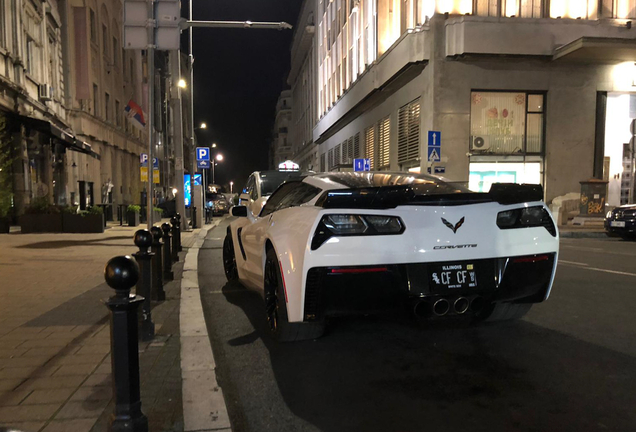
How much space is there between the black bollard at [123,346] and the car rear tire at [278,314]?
4.35ft

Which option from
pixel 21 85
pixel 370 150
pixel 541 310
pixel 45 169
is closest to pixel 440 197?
pixel 541 310

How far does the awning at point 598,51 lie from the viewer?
18266mm

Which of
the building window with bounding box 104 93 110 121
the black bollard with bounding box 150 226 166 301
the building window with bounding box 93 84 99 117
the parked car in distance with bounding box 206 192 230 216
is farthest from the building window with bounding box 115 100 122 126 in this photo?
the black bollard with bounding box 150 226 166 301

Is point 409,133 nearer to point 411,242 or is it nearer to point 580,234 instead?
A: point 580,234

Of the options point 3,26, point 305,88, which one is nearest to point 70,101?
point 3,26

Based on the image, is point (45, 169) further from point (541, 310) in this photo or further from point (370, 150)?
point (541, 310)

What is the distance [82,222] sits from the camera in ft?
49.0

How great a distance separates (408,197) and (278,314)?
1377 mm

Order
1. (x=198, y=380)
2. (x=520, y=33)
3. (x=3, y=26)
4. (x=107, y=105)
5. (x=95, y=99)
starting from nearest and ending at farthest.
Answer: (x=198, y=380)
(x=3, y=26)
(x=520, y=33)
(x=95, y=99)
(x=107, y=105)

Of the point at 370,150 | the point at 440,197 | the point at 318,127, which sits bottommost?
the point at 440,197

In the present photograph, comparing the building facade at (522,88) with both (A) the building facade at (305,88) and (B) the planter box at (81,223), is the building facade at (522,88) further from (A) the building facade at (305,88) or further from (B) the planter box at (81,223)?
(A) the building facade at (305,88)

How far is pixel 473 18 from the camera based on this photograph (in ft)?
63.2

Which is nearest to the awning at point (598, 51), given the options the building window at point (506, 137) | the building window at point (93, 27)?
the building window at point (506, 137)

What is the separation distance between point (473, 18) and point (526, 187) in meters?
17.8
